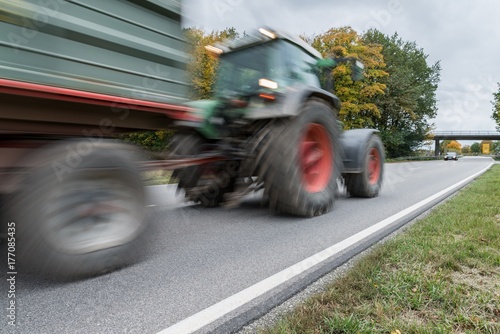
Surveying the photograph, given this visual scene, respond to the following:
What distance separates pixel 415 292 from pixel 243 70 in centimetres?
358

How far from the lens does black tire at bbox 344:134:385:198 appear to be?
5.88 metres

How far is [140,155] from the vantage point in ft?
8.96

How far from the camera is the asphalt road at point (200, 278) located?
1828mm

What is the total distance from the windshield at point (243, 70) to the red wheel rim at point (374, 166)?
3.01 metres

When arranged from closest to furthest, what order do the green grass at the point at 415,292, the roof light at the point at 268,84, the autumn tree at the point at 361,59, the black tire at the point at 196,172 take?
the green grass at the point at 415,292
the roof light at the point at 268,84
the black tire at the point at 196,172
the autumn tree at the point at 361,59

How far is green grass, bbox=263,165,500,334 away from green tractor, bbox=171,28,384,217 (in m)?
1.44

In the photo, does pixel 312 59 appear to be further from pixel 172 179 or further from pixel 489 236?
pixel 489 236

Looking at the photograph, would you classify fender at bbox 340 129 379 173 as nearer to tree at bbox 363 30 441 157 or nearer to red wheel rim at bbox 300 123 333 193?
red wheel rim at bbox 300 123 333 193

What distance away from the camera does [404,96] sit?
108 ft

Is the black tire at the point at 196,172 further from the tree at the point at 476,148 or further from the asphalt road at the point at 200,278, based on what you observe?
the tree at the point at 476,148

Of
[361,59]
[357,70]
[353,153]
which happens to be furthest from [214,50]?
[361,59]

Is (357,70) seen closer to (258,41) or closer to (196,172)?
(258,41)

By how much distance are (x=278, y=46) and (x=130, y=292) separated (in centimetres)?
344

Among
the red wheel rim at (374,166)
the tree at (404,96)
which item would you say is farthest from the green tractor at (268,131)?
the tree at (404,96)
